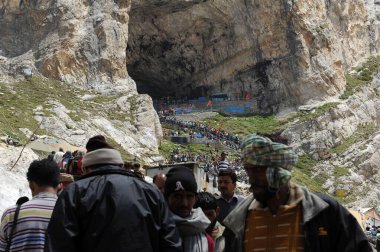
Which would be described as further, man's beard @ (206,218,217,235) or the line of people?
man's beard @ (206,218,217,235)

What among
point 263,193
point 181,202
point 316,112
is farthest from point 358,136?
point 263,193

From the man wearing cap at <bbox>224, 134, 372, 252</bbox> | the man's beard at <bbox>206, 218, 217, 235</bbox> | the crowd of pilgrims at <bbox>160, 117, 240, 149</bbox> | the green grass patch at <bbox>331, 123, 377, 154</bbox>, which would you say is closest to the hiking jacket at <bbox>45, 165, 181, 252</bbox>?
the man wearing cap at <bbox>224, 134, 372, 252</bbox>

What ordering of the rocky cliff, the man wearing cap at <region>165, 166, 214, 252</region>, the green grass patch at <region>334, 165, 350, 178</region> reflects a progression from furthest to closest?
the green grass patch at <region>334, 165, 350, 178</region> < the rocky cliff < the man wearing cap at <region>165, 166, 214, 252</region>

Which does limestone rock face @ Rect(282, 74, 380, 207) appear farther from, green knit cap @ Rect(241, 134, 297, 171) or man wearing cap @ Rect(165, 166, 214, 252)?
green knit cap @ Rect(241, 134, 297, 171)

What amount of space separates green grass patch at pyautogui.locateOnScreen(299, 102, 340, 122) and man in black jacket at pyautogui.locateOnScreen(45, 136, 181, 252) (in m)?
36.5

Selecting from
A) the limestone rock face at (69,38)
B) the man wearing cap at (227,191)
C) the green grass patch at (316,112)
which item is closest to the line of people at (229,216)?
the man wearing cap at (227,191)

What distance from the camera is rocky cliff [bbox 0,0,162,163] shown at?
93.1ft

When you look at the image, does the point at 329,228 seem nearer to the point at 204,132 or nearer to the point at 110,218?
the point at 110,218

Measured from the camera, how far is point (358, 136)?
39.1 meters

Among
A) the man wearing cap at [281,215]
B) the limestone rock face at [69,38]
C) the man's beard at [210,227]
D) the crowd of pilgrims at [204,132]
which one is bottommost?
the crowd of pilgrims at [204,132]

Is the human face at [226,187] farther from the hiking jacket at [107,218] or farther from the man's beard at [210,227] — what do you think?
the hiking jacket at [107,218]

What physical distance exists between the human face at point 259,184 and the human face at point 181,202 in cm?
90

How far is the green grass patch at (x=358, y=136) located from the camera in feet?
123

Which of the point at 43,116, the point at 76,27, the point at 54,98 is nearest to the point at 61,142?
the point at 43,116
